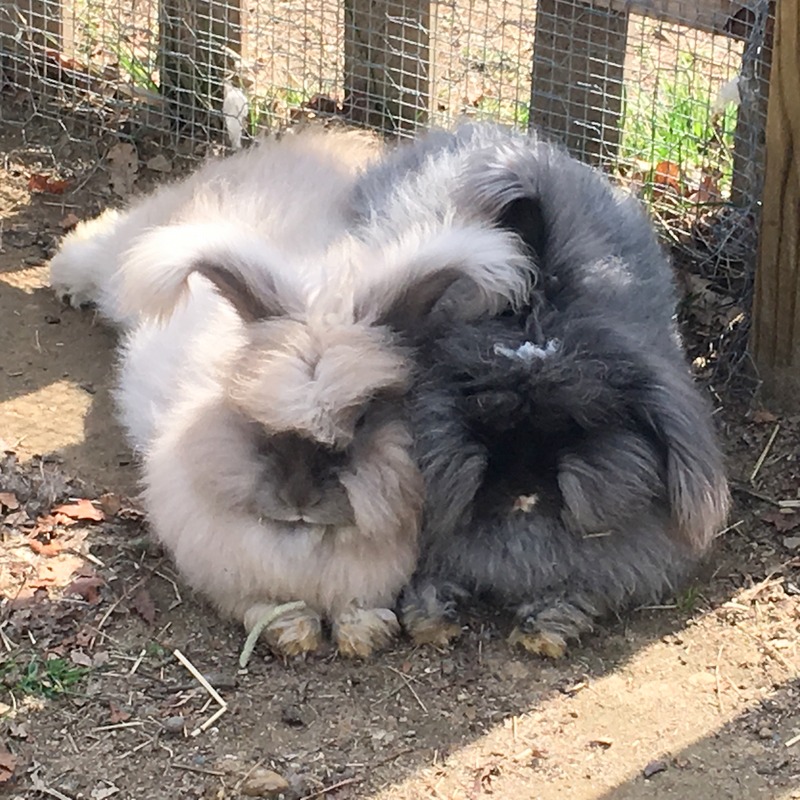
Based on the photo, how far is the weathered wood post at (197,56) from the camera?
4812mm

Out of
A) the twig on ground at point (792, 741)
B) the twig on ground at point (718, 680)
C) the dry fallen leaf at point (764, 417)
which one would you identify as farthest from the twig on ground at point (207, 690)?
the dry fallen leaf at point (764, 417)

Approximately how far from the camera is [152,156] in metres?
4.98

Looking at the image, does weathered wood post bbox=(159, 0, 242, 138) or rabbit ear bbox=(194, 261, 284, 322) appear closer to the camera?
rabbit ear bbox=(194, 261, 284, 322)

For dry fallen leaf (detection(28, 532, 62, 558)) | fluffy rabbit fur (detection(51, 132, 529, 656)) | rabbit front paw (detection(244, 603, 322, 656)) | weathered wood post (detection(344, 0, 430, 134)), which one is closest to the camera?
fluffy rabbit fur (detection(51, 132, 529, 656))

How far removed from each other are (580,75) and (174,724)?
8.14 ft

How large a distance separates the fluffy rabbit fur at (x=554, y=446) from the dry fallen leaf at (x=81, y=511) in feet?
2.92

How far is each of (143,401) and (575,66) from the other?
1793mm

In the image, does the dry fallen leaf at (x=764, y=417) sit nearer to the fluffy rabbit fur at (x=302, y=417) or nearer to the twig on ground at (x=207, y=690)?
the fluffy rabbit fur at (x=302, y=417)

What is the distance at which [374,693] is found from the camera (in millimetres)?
2969

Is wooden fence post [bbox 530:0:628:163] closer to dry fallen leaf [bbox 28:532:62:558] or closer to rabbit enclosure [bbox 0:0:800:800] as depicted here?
rabbit enclosure [bbox 0:0:800:800]

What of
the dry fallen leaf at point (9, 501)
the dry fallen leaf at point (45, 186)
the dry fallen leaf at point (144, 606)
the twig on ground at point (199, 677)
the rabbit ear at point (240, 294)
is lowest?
the twig on ground at point (199, 677)

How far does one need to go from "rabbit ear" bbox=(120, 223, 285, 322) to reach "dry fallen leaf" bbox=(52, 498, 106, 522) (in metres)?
0.68

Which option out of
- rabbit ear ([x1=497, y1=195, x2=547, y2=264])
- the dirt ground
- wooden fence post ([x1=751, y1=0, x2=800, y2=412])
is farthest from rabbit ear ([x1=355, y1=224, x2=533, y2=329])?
wooden fence post ([x1=751, y1=0, x2=800, y2=412])

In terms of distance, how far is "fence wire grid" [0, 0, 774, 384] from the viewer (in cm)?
412
